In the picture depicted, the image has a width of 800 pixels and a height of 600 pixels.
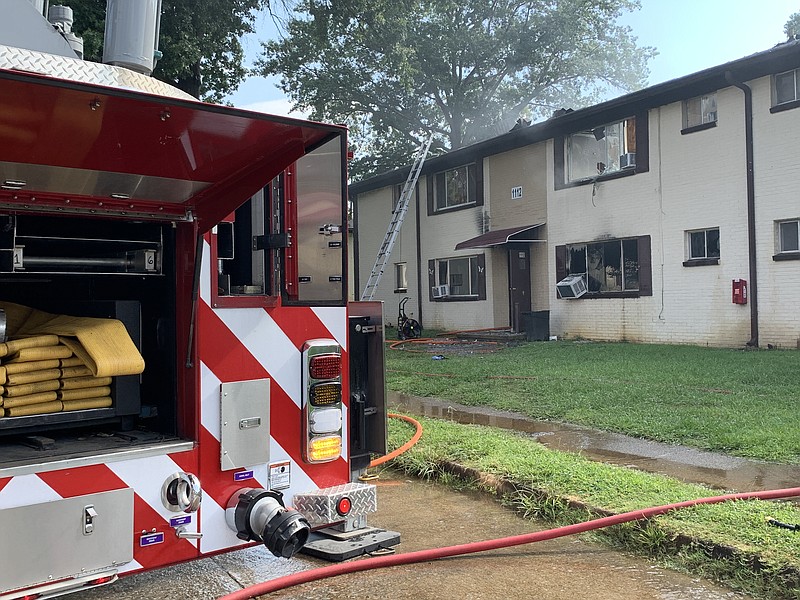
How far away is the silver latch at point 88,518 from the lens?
2.95 meters

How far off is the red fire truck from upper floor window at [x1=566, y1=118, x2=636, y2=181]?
50.2 feet

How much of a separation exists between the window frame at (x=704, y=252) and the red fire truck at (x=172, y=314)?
13.6m

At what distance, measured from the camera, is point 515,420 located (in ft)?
26.7

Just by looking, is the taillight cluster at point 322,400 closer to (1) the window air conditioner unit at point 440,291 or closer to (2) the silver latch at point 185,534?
(2) the silver latch at point 185,534

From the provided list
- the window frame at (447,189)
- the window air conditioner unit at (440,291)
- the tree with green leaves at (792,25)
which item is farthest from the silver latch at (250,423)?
the tree with green leaves at (792,25)

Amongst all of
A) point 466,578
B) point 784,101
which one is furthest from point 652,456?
point 784,101

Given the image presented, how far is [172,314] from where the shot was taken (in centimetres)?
356

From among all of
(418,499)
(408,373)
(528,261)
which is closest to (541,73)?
(528,261)

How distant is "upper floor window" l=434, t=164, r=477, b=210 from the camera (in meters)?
23.2

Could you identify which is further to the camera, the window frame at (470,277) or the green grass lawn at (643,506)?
the window frame at (470,277)

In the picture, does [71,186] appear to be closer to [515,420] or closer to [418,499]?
[418,499]

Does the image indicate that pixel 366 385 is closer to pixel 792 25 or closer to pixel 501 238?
pixel 501 238

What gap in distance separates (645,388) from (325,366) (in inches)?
274

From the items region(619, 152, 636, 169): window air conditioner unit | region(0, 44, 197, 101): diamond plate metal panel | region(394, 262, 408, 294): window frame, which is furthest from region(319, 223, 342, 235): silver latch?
region(394, 262, 408, 294): window frame
